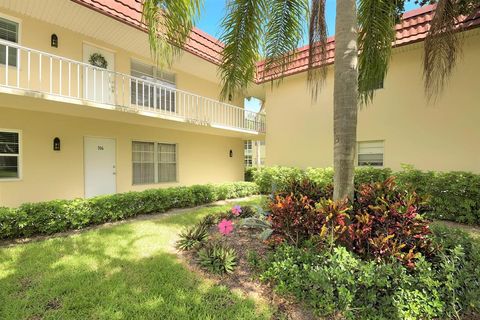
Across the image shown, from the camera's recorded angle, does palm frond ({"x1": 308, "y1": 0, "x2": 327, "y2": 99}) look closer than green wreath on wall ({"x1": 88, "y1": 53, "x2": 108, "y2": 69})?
Yes

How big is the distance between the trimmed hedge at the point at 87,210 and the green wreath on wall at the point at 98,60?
494cm

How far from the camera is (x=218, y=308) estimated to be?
3.07 metres

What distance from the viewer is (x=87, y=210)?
666 cm

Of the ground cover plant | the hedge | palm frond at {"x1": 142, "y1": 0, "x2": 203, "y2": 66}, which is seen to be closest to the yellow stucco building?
the hedge

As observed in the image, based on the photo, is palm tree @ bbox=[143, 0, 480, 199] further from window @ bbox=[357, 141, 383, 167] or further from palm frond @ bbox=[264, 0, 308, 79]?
window @ bbox=[357, 141, 383, 167]

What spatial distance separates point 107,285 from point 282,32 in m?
5.59

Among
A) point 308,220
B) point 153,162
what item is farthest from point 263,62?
point 153,162

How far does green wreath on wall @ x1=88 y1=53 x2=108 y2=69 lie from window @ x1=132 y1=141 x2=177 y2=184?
3136mm

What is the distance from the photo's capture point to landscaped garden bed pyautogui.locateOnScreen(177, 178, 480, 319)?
288cm

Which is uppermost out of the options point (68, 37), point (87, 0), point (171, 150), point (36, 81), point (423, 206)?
point (87, 0)

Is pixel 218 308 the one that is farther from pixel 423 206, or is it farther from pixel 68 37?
pixel 68 37

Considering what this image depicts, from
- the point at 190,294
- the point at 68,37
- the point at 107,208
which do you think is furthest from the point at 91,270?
the point at 68,37

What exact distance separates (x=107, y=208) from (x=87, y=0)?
19.5ft

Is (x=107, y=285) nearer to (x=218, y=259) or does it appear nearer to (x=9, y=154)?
(x=218, y=259)
